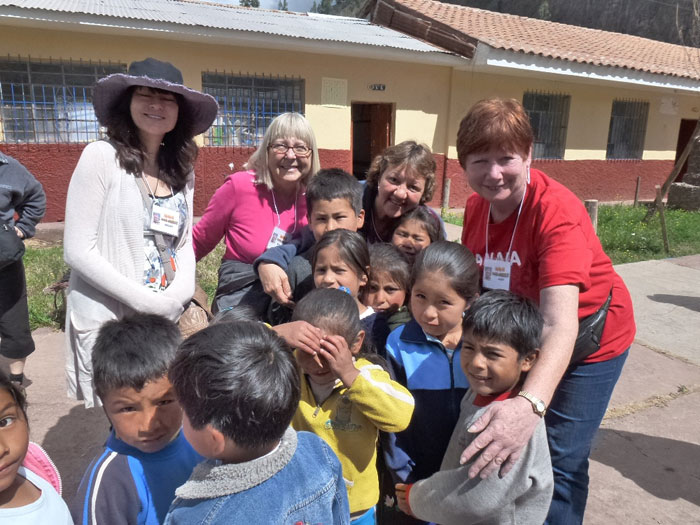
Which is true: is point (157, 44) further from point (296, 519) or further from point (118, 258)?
point (296, 519)

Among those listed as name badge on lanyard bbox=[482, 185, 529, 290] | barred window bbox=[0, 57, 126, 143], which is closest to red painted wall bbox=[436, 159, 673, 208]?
barred window bbox=[0, 57, 126, 143]

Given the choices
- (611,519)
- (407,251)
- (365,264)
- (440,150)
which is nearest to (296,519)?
Answer: (365,264)

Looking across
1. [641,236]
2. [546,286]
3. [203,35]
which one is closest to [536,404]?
[546,286]

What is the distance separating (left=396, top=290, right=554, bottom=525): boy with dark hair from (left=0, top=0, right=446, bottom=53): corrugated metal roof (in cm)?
734

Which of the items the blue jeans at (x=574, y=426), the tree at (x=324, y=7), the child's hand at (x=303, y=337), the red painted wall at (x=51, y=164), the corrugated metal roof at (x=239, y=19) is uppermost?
the tree at (x=324, y=7)

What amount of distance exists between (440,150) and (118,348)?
10306 mm

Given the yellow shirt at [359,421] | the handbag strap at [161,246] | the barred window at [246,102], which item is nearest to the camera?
the yellow shirt at [359,421]

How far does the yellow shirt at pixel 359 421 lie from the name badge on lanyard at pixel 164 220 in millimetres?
869

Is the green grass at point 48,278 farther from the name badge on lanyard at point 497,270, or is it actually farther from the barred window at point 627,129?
the barred window at point 627,129

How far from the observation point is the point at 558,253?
5.16 feet

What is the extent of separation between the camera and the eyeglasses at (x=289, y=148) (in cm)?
234

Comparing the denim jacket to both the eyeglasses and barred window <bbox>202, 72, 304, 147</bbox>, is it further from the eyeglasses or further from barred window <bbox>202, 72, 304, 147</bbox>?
barred window <bbox>202, 72, 304, 147</bbox>

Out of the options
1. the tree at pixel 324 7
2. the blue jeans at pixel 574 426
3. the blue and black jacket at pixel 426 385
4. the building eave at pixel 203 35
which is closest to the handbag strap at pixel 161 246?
the blue and black jacket at pixel 426 385

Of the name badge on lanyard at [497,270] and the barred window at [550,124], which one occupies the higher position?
the name badge on lanyard at [497,270]
